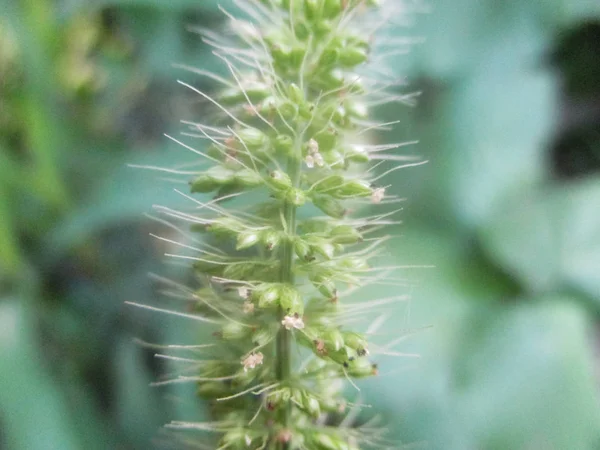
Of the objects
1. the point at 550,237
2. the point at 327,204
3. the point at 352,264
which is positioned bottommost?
the point at 550,237

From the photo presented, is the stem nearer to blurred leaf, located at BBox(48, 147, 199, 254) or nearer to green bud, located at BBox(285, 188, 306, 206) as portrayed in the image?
green bud, located at BBox(285, 188, 306, 206)

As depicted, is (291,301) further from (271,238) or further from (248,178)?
(248,178)

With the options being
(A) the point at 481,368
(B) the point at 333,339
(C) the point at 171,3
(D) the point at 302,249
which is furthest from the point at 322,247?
(C) the point at 171,3

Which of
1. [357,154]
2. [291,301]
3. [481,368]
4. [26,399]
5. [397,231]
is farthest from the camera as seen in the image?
[397,231]

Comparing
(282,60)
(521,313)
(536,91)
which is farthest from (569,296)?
(282,60)

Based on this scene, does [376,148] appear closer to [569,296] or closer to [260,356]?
[260,356]

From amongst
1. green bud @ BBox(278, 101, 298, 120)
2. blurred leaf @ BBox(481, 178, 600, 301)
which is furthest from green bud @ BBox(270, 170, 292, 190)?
blurred leaf @ BBox(481, 178, 600, 301)

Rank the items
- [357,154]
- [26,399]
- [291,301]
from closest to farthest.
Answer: [291,301] < [357,154] < [26,399]
